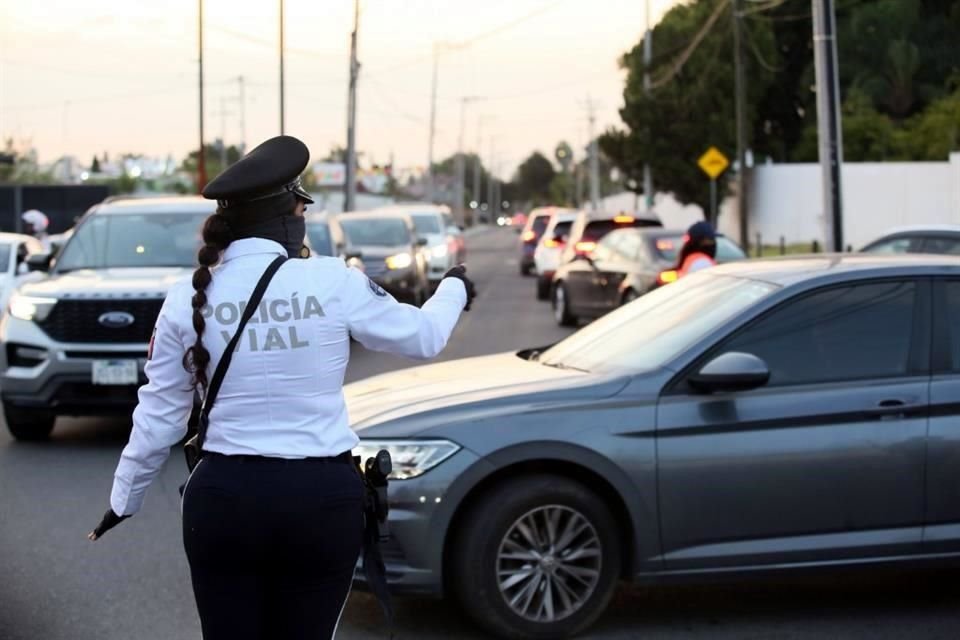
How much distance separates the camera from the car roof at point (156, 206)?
12.0 metres

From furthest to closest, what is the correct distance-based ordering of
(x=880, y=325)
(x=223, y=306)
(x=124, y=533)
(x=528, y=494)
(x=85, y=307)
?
(x=85, y=307) < (x=124, y=533) < (x=880, y=325) < (x=528, y=494) < (x=223, y=306)

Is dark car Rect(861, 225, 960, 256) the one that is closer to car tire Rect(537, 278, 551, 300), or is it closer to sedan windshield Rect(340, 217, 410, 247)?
sedan windshield Rect(340, 217, 410, 247)

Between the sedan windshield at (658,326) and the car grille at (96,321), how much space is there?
4.30 meters

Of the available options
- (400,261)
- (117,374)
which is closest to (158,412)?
(117,374)

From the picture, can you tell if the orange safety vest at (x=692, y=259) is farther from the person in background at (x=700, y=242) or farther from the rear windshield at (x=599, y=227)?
the rear windshield at (x=599, y=227)

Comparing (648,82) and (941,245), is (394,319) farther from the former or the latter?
(648,82)

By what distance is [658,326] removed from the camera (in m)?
6.39

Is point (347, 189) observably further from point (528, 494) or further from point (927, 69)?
point (528, 494)

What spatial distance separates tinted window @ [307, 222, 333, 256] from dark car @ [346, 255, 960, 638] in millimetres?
10290

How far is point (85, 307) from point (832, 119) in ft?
34.6

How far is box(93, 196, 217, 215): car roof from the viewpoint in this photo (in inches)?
472

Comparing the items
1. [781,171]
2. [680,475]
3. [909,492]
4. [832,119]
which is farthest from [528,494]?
[781,171]

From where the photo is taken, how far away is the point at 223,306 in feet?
10.9

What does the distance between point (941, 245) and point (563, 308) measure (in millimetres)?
7695
